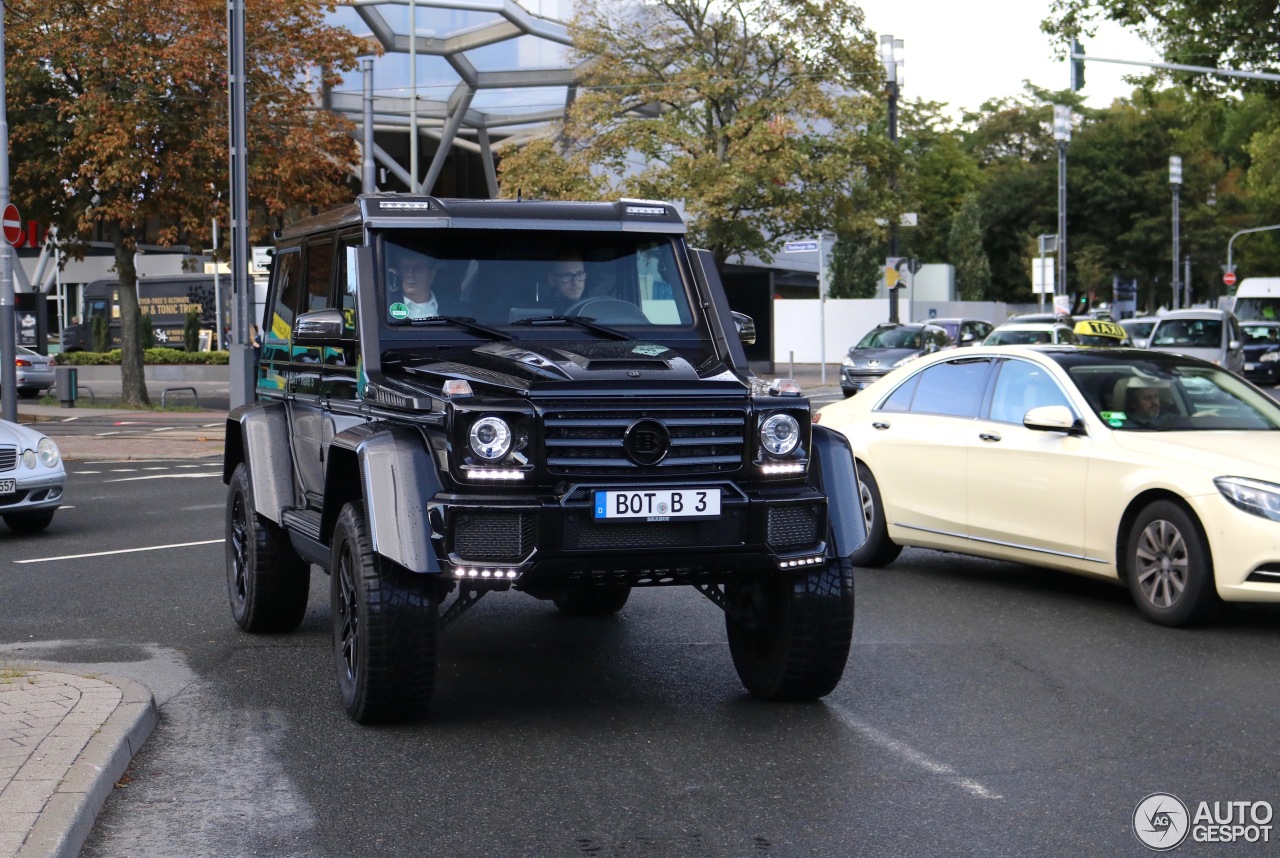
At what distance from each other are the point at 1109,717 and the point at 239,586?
16.0 feet

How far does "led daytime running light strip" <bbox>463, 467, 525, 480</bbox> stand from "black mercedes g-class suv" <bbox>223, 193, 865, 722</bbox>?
0.01m

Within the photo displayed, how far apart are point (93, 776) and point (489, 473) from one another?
5.68ft

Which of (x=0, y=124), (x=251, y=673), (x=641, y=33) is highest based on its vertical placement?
(x=641, y=33)

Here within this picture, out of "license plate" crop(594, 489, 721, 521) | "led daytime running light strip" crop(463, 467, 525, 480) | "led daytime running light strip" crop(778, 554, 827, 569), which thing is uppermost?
"led daytime running light strip" crop(463, 467, 525, 480)

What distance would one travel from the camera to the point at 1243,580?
8.54 meters

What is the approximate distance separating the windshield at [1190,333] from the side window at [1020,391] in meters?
23.8

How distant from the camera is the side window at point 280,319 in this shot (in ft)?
29.0

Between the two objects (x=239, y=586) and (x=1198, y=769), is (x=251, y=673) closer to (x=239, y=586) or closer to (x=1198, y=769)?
(x=239, y=586)

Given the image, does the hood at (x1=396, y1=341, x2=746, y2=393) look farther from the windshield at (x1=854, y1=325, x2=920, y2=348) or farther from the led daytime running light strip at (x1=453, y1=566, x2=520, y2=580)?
the windshield at (x1=854, y1=325, x2=920, y2=348)

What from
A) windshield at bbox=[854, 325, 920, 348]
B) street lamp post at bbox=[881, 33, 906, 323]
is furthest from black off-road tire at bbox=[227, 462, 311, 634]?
street lamp post at bbox=[881, 33, 906, 323]

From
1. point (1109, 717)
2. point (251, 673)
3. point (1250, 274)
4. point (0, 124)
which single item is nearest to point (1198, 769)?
point (1109, 717)

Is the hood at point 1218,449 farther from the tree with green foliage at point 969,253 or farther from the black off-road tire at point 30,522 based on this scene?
the tree with green foliage at point 969,253

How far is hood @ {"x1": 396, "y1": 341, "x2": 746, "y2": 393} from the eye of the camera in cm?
646

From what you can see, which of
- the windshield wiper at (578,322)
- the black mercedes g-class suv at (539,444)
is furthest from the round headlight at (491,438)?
the windshield wiper at (578,322)
